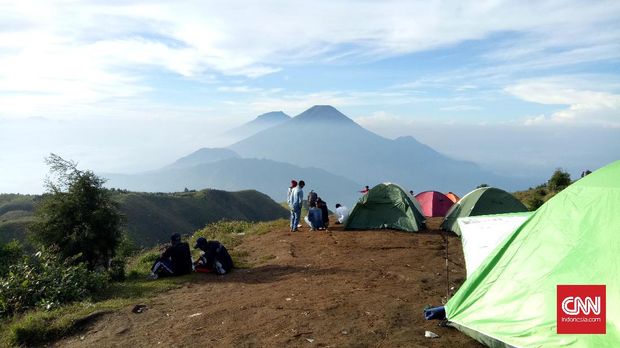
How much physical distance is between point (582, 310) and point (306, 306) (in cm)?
469

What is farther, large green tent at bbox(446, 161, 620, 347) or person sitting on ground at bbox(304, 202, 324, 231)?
person sitting on ground at bbox(304, 202, 324, 231)

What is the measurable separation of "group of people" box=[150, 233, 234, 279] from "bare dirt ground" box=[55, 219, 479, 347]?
484 millimetres

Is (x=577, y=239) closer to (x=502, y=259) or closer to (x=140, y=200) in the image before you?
(x=502, y=259)

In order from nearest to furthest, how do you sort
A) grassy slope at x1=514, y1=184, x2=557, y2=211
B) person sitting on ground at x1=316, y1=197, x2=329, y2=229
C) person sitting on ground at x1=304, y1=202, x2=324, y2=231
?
person sitting on ground at x1=304, y1=202, x2=324, y2=231
person sitting on ground at x1=316, y1=197, x2=329, y2=229
grassy slope at x1=514, y1=184, x2=557, y2=211

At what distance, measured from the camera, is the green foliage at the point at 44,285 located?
32.5ft

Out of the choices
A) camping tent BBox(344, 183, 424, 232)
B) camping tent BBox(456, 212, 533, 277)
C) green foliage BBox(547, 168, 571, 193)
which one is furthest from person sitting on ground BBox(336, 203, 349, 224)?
green foliage BBox(547, 168, 571, 193)

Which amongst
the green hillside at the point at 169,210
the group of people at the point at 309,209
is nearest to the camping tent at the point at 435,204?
the group of people at the point at 309,209

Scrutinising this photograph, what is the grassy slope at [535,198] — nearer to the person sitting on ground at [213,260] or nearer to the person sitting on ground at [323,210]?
the person sitting on ground at [323,210]

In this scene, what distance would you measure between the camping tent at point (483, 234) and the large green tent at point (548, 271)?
121 cm

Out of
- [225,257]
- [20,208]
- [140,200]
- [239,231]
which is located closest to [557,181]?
[239,231]

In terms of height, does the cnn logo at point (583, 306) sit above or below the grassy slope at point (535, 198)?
below

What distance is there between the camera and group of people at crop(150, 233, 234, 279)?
40.1ft

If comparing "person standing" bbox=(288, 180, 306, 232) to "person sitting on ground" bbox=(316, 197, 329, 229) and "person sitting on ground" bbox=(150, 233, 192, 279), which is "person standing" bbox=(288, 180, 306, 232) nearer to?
"person sitting on ground" bbox=(316, 197, 329, 229)

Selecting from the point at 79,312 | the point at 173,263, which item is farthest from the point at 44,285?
the point at 173,263
